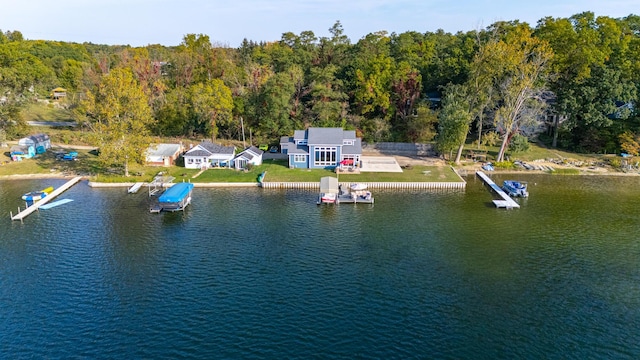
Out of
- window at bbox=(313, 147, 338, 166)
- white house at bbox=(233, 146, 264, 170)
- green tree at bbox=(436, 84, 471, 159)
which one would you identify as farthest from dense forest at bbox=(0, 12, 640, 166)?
window at bbox=(313, 147, 338, 166)

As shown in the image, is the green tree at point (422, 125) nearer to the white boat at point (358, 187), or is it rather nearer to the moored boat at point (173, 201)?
the white boat at point (358, 187)

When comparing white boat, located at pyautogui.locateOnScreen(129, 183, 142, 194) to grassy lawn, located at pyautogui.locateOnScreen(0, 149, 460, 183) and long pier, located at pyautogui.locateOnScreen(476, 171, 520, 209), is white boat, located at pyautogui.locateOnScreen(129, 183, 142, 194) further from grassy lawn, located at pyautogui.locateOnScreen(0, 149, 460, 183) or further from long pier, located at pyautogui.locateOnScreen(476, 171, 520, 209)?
long pier, located at pyautogui.locateOnScreen(476, 171, 520, 209)

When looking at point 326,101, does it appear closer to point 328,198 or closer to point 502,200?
point 328,198

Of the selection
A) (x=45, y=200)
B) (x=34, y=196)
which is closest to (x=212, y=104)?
(x=45, y=200)

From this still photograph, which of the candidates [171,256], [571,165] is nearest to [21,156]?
[171,256]

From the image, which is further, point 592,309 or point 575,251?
point 575,251

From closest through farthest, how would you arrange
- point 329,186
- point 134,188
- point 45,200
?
point 45,200, point 329,186, point 134,188

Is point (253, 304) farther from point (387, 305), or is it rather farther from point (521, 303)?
point (521, 303)
